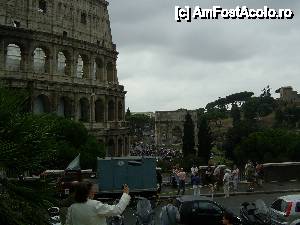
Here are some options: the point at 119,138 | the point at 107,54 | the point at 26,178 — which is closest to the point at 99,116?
the point at 119,138

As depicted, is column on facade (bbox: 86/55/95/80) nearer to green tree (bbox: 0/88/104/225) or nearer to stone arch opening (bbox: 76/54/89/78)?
stone arch opening (bbox: 76/54/89/78)

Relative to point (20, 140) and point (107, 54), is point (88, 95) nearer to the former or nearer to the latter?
point (107, 54)

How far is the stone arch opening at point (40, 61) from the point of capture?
4656 centimetres

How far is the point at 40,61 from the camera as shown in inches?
1921

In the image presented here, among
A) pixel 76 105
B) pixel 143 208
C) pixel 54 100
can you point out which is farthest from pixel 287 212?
pixel 76 105

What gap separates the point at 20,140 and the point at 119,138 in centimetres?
4744

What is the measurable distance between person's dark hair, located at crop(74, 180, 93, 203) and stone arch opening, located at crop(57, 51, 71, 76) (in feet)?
140

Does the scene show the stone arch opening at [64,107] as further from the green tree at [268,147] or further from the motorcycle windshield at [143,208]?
the motorcycle windshield at [143,208]

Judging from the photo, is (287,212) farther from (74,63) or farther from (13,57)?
(74,63)

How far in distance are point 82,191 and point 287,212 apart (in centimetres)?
924

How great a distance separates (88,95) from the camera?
49.2 meters

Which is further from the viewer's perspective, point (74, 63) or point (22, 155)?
point (74, 63)

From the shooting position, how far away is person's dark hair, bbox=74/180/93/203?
18.5 feet

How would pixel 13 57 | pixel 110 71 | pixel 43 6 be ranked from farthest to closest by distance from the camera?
pixel 110 71, pixel 43 6, pixel 13 57
